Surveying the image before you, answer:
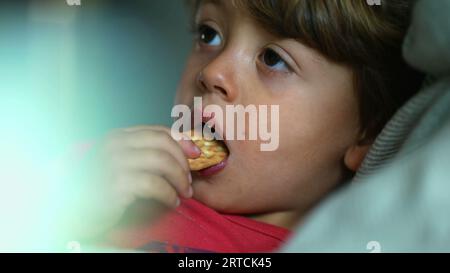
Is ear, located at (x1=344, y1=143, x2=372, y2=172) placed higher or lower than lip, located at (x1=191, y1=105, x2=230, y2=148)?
lower

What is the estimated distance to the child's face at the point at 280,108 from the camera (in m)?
0.61

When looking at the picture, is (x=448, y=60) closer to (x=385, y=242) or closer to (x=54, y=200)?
(x=385, y=242)

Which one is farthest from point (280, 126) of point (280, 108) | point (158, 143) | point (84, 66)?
point (84, 66)

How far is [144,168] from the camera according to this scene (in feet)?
1.90

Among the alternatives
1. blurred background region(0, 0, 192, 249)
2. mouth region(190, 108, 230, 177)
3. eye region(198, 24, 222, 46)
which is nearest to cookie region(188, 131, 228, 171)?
mouth region(190, 108, 230, 177)

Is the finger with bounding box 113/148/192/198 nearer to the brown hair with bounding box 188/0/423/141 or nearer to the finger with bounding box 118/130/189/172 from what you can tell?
the finger with bounding box 118/130/189/172

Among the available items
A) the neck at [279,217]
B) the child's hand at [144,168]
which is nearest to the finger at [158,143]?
the child's hand at [144,168]

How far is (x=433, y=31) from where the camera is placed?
0.45m

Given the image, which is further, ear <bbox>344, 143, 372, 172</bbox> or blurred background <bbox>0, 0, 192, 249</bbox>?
blurred background <bbox>0, 0, 192, 249</bbox>

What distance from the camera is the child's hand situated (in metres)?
0.57

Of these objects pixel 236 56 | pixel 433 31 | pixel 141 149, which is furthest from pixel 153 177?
pixel 433 31

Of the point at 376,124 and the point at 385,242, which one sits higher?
the point at 376,124

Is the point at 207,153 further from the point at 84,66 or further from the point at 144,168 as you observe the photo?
the point at 84,66
